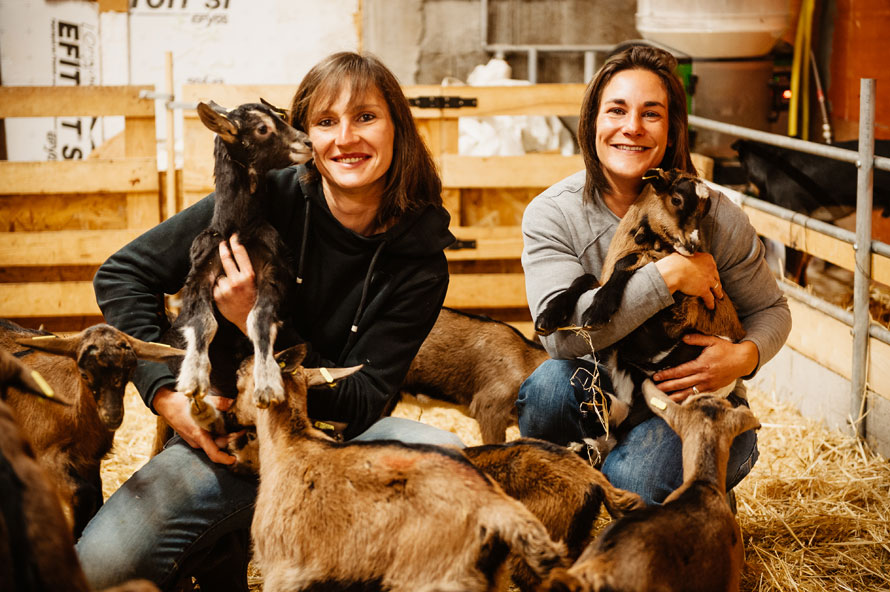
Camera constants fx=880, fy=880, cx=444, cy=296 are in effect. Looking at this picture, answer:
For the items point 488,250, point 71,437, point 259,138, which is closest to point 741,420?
point 259,138

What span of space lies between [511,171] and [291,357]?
3323 mm

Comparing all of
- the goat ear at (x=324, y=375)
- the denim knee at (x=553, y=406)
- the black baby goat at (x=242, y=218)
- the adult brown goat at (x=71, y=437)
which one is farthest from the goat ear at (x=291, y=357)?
the denim knee at (x=553, y=406)

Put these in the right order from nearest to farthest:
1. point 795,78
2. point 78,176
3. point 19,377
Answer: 1. point 19,377
2. point 78,176
3. point 795,78

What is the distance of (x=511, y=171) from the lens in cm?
552

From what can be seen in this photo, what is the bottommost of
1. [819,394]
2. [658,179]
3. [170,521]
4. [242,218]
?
[819,394]

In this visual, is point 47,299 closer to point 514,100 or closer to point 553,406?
point 514,100

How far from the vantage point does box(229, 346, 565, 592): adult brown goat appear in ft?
6.21

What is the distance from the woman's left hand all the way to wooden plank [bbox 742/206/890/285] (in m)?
1.45

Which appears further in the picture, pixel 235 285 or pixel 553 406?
pixel 553 406

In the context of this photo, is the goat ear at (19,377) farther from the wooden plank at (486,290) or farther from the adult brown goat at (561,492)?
the wooden plank at (486,290)

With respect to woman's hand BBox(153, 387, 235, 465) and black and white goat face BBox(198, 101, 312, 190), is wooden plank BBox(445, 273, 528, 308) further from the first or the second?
woman's hand BBox(153, 387, 235, 465)

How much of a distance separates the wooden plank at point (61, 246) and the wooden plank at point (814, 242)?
3734 millimetres

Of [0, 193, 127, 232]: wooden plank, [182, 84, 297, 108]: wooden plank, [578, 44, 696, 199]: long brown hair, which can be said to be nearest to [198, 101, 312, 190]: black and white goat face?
[578, 44, 696, 199]: long brown hair

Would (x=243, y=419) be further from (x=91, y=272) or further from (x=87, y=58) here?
(x=87, y=58)
